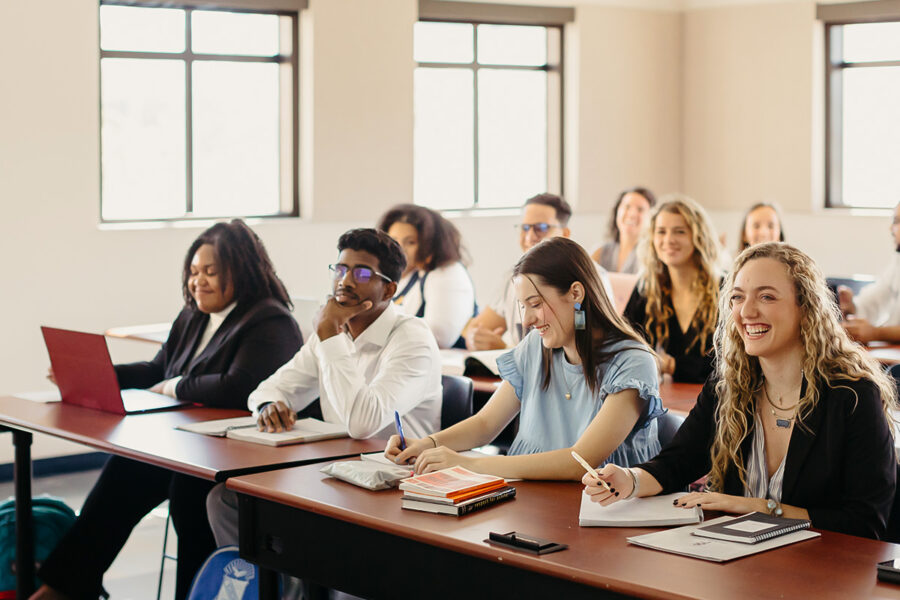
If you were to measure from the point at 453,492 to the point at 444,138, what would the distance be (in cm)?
603

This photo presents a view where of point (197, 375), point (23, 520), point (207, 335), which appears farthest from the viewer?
point (207, 335)

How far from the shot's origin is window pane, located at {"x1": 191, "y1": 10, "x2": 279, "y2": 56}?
6.96 m

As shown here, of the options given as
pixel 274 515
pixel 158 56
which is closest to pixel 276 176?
pixel 158 56

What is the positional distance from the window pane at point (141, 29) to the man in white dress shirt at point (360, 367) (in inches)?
147

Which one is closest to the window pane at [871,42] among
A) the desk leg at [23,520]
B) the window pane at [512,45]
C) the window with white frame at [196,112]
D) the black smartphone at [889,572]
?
the window pane at [512,45]

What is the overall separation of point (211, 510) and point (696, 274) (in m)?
2.10

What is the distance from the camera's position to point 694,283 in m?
4.47

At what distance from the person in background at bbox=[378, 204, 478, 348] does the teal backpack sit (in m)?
1.91

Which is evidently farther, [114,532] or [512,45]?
[512,45]

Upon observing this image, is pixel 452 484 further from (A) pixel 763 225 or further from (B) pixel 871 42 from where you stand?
(B) pixel 871 42

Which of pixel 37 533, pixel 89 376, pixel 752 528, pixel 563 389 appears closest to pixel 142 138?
pixel 89 376

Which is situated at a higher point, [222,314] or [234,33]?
[234,33]

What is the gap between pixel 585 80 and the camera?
28.5 feet

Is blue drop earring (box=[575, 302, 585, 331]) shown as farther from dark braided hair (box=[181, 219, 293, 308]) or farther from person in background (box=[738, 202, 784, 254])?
person in background (box=[738, 202, 784, 254])
